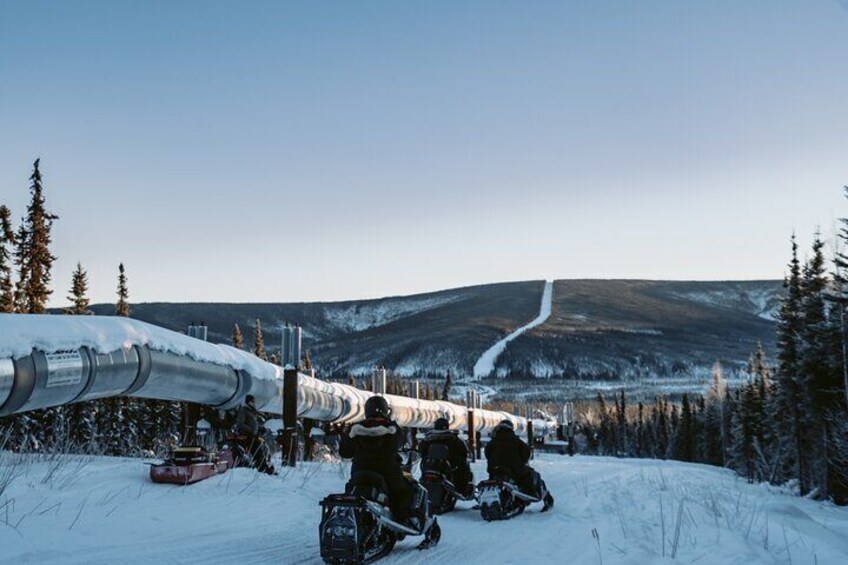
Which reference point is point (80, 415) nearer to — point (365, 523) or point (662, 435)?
point (365, 523)

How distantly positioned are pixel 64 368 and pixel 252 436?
5.57 m

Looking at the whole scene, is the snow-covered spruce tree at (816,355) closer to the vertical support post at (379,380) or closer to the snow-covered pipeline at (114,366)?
the vertical support post at (379,380)

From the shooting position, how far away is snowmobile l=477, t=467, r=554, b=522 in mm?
13141

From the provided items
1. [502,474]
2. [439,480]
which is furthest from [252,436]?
[502,474]

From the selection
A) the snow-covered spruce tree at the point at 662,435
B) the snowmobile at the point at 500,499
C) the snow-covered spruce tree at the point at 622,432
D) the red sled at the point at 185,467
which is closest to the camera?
the red sled at the point at 185,467

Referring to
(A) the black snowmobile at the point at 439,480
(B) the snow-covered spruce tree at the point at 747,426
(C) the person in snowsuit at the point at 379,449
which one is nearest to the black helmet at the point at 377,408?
(C) the person in snowsuit at the point at 379,449

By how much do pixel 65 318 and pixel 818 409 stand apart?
37558 mm

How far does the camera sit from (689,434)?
115 meters

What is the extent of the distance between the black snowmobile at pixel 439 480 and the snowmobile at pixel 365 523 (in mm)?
3631

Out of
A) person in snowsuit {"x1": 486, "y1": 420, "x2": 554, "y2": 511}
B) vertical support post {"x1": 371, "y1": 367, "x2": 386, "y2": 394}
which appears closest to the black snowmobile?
person in snowsuit {"x1": 486, "y1": 420, "x2": 554, "y2": 511}

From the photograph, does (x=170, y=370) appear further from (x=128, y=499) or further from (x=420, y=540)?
(x=420, y=540)

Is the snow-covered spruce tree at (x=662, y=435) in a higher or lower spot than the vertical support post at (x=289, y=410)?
lower

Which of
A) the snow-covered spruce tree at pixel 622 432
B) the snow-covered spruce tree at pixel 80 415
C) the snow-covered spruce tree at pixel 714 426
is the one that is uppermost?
the snow-covered spruce tree at pixel 80 415

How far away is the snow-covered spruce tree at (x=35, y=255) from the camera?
48156 mm
